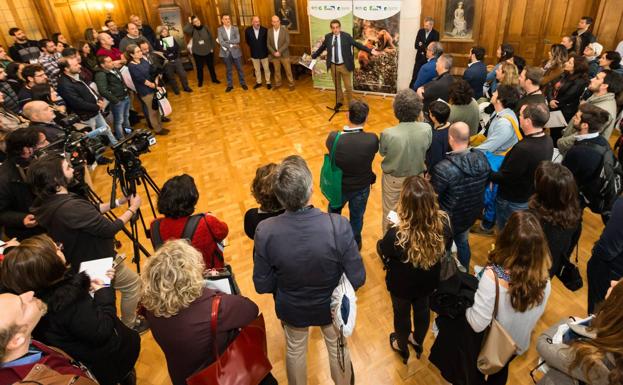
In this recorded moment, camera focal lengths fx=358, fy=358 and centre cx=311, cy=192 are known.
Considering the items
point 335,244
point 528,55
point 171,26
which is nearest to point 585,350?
point 335,244

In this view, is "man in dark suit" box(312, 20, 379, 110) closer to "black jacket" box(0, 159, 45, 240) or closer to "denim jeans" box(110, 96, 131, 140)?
"denim jeans" box(110, 96, 131, 140)

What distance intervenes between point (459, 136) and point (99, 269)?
8.25 ft

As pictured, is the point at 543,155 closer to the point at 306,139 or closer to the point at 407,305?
the point at 407,305

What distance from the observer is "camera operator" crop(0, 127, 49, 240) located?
2873 millimetres

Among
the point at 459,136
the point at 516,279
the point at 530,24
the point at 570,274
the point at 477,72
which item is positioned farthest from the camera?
the point at 530,24

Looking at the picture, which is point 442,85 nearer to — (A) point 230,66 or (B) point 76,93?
(B) point 76,93

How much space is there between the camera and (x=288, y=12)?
29.1 ft

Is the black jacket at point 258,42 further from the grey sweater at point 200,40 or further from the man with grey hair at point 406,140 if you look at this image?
the man with grey hair at point 406,140

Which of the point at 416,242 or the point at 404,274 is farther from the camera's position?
the point at 404,274

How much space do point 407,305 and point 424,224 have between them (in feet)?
2.22

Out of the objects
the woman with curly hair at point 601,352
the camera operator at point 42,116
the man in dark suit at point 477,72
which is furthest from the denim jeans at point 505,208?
the camera operator at point 42,116

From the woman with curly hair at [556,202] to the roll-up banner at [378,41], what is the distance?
5.31 meters

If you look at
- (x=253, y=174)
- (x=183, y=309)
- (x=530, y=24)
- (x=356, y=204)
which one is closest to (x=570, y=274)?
(x=356, y=204)

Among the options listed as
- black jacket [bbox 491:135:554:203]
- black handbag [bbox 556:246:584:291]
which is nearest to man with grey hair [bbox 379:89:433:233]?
black jacket [bbox 491:135:554:203]
